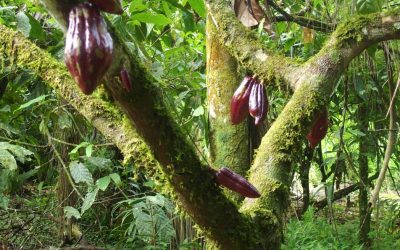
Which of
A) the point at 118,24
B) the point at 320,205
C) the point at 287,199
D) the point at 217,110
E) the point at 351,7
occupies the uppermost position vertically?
the point at 351,7

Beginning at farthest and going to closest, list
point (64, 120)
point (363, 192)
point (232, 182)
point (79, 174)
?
1. point (363, 192)
2. point (64, 120)
3. point (79, 174)
4. point (232, 182)

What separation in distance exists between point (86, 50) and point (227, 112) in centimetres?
82

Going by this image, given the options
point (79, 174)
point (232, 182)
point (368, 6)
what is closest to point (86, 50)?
point (232, 182)

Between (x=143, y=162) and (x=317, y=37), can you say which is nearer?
(x=143, y=162)

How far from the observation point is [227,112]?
51.2 inches

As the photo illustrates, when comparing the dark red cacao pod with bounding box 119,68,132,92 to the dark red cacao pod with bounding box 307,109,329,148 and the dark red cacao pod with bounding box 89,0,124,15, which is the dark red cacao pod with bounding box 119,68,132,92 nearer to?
the dark red cacao pod with bounding box 89,0,124,15

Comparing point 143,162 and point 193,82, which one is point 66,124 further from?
point 143,162

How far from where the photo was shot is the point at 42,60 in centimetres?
122

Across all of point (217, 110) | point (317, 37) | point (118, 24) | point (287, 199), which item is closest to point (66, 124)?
point (118, 24)

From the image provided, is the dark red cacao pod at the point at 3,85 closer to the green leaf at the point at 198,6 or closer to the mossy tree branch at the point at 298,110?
the green leaf at the point at 198,6

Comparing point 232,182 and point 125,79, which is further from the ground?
point 125,79

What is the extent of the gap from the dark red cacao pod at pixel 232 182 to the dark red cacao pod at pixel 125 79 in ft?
0.94

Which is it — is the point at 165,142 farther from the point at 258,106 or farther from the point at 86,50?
the point at 258,106

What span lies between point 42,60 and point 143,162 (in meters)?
0.43
